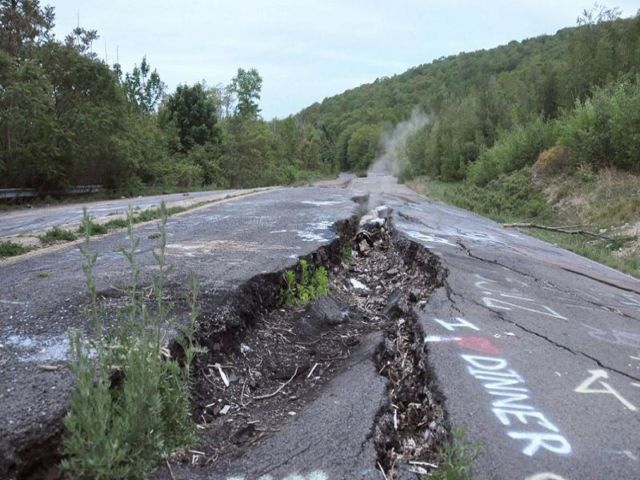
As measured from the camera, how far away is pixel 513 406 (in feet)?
10.0

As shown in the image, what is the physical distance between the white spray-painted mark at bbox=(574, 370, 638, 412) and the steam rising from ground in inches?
2680

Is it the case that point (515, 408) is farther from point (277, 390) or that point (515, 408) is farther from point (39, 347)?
point (39, 347)

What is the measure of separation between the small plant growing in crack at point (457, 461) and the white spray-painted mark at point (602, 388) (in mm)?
1297

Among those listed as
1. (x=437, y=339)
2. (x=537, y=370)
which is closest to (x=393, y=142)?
(x=437, y=339)

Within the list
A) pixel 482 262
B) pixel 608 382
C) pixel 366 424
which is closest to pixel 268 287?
pixel 366 424

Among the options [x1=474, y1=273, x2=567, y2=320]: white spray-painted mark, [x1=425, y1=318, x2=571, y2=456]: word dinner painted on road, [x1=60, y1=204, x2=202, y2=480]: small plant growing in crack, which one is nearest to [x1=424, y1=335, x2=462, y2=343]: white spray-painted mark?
[x1=425, y1=318, x2=571, y2=456]: word dinner painted on road

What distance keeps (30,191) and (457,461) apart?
743 inches

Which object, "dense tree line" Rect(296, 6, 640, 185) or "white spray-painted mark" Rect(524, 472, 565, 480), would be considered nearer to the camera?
"white spray-painted mark" Rect(524, 472, 565, 480)

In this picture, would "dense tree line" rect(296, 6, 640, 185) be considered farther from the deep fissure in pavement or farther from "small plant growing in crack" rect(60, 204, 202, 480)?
"small plant growing in crack" rect(60, 204, 202, 480)

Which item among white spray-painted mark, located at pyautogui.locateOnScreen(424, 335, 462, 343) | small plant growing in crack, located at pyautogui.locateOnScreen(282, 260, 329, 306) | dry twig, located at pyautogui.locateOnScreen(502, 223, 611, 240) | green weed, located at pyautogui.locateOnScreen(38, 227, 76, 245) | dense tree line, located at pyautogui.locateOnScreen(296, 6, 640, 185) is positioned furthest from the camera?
dense tree line, located at pyautogui.locateOnScreen(296, 6, 640, 185)

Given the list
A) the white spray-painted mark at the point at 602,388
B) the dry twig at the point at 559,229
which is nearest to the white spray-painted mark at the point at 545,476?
the white spray-painted mark at the point at 602,388

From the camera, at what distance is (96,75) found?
20.5 meters

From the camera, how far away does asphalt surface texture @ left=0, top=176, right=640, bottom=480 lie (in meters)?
2.50

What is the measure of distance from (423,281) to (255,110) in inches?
2498
